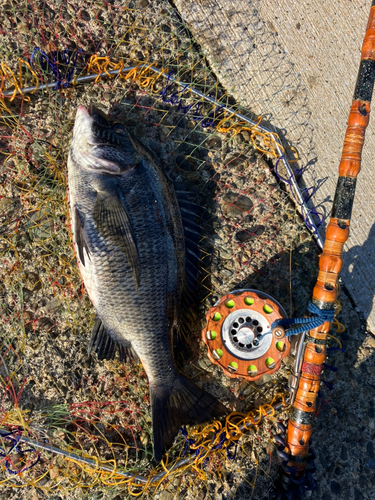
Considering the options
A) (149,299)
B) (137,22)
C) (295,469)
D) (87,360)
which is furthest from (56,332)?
(137,22)

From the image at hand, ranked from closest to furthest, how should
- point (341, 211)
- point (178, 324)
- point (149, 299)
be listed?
point (341, 211) < point (149, 299) < point (178, 324)

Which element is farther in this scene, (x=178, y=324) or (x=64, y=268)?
(x=64, y=268)

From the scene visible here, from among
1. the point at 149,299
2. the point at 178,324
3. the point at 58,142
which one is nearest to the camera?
the point at 149,299

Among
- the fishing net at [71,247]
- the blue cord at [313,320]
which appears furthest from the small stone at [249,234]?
the blue cord at [313,320]

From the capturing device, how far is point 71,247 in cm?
284

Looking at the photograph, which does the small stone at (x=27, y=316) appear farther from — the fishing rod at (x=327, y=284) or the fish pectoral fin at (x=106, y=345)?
the fishing rod at (x=327, y=284)

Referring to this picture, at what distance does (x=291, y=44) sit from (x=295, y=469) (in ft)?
10.9

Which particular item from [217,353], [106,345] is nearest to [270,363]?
[217,353]

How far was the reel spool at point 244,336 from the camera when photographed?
2508 millimetres

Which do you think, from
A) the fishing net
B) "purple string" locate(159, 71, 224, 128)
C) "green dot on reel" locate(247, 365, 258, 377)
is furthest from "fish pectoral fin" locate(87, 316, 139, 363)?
"purple string" locate(159, 71, 224, 128)

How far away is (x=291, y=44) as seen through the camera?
2.97 metres

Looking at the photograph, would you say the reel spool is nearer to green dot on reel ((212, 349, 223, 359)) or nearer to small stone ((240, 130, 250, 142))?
green dot on reel ((212, 349, 223, 359))

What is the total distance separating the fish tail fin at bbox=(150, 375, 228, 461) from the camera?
2543 mm

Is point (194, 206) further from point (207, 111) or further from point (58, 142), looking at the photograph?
point (58, 142)
